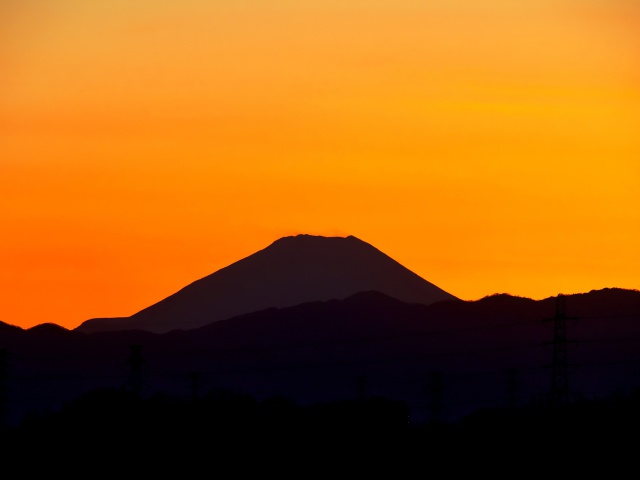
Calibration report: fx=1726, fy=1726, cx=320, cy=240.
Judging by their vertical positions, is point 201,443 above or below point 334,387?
below

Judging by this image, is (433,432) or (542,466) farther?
(433,432)

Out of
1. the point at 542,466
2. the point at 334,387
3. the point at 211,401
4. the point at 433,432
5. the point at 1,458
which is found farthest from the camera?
the point at 334,387

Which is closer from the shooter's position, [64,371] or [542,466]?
[542,466]

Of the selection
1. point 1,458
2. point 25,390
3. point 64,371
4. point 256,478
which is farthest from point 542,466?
point 64,371

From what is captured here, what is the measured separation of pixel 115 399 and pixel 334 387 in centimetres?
13116

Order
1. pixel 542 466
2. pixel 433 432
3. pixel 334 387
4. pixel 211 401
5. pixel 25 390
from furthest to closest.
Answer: pixel 334 387 < pixel 25 390 < pixel 211 401 < pixel 433 432 < pixel 542 466

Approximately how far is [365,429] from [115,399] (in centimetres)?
1138

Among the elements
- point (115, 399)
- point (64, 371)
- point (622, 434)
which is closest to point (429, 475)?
point (622, 434)

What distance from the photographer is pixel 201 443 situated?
185 feet

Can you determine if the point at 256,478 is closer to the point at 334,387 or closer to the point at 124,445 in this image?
the point at 124,445

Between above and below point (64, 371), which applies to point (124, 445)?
below

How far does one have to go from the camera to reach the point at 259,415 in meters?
62.2

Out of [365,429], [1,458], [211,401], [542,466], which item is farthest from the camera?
[211,401]

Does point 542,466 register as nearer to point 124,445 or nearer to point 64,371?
point 124,445
